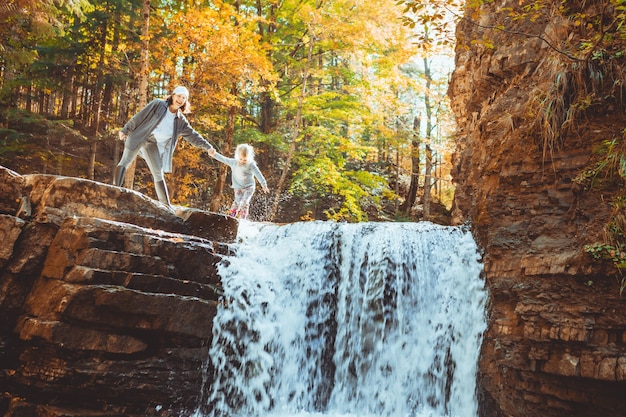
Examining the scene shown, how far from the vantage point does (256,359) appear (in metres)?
5.68

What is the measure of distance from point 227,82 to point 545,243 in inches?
363

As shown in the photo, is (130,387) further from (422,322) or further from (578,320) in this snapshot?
(578,320)

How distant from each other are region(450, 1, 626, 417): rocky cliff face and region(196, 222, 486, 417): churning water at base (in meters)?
0.46

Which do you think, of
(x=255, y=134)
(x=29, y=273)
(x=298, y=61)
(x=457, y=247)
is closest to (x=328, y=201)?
(x=255, y=134)

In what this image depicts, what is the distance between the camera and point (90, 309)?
14.5ft

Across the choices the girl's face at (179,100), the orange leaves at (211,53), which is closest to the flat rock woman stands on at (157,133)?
the girl's face at (179,100)

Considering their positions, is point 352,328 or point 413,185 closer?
point 352,328

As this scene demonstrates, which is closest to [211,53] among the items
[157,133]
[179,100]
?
[179,100]

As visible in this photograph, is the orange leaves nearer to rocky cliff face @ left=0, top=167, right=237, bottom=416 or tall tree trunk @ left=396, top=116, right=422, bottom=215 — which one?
rocky cliff face @ left=0, top=167, right=237, bottom=416

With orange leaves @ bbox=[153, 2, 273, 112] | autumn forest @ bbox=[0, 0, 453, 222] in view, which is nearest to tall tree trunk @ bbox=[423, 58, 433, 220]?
autumn forest @ bbox=[0, 0, 453, 222]

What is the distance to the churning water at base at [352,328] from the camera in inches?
214

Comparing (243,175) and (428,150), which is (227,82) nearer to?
(243,175)

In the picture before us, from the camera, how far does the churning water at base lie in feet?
17.9

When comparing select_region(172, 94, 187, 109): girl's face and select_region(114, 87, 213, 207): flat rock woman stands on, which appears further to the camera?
select_region(172, 94, 187, 109): girl's face
